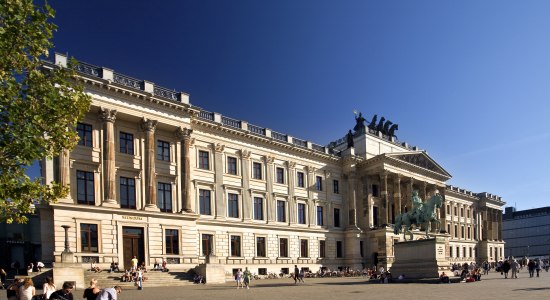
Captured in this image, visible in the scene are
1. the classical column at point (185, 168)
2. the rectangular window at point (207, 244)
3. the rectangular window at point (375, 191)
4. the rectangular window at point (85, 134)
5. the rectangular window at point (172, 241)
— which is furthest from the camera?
the rectangular window at point (375, 191)

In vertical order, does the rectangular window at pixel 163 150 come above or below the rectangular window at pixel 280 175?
above

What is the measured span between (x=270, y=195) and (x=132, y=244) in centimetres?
1902

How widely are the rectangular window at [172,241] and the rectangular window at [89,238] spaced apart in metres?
6.55

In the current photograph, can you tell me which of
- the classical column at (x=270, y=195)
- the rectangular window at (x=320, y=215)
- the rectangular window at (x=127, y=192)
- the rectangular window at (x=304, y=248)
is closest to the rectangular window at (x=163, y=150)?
the rectangular window at (x=127, y=192)

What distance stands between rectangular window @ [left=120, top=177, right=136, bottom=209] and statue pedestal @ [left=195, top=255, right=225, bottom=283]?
8416 millimetres

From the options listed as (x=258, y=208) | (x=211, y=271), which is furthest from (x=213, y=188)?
(x=211, y=271)

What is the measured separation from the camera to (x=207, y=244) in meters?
46.2

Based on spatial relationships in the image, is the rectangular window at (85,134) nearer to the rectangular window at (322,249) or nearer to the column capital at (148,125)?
the column capital at (148,125)

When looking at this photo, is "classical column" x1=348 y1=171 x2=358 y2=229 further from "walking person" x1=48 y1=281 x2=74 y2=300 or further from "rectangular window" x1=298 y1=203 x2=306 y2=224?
"walking person" x1=48 y1=281 x2=74 y2=300

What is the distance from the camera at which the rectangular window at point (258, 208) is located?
5222 cm

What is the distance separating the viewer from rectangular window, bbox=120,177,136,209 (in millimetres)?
40125

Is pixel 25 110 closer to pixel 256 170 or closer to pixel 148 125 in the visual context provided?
pixel 148 125

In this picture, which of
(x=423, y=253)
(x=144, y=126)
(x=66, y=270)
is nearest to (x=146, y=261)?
(x=66, y=270)

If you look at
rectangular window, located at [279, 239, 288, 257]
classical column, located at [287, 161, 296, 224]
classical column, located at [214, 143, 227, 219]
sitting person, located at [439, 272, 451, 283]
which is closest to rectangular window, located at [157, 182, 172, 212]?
classical column, located at [214, 143, 227, 219]
